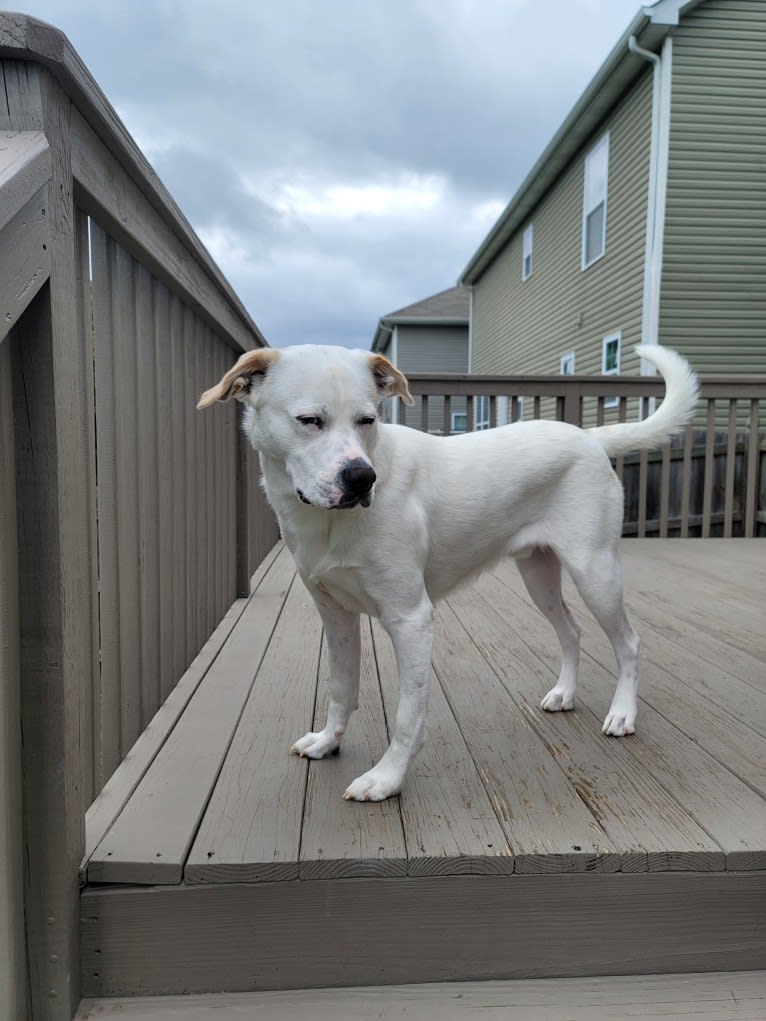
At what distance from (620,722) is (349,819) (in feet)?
2.91

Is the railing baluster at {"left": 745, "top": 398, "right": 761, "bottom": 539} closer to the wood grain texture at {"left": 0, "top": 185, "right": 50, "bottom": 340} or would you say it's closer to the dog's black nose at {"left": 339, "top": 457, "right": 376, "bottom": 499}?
the dog's black nose at {"left": 339, "top": 457, "right": 376, "bottom": 499}

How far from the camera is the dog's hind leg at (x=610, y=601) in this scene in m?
2.00

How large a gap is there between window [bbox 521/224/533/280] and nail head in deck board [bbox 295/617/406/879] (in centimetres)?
1346

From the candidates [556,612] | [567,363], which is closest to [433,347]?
[567,363]

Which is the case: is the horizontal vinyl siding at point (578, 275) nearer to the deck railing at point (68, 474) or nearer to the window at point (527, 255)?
the window at point (527, 255)

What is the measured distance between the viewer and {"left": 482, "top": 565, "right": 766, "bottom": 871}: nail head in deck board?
139 cm

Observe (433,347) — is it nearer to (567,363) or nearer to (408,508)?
(567,363)

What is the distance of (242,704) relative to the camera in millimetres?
2205

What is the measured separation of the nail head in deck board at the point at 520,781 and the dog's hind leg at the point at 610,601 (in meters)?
0.25

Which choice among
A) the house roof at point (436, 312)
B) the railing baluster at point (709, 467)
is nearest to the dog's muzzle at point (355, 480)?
the railing baluster at point (709, 467)

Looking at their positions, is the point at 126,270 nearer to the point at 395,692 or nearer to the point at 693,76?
the point at 395,692

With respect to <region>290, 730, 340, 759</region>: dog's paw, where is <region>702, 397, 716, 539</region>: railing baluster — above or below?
above

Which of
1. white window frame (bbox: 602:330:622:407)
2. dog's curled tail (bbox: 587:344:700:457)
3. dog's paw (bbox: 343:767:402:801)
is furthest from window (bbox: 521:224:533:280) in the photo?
dog's paw (bbox: 343:767:402:801)

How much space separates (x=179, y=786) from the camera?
165cm
